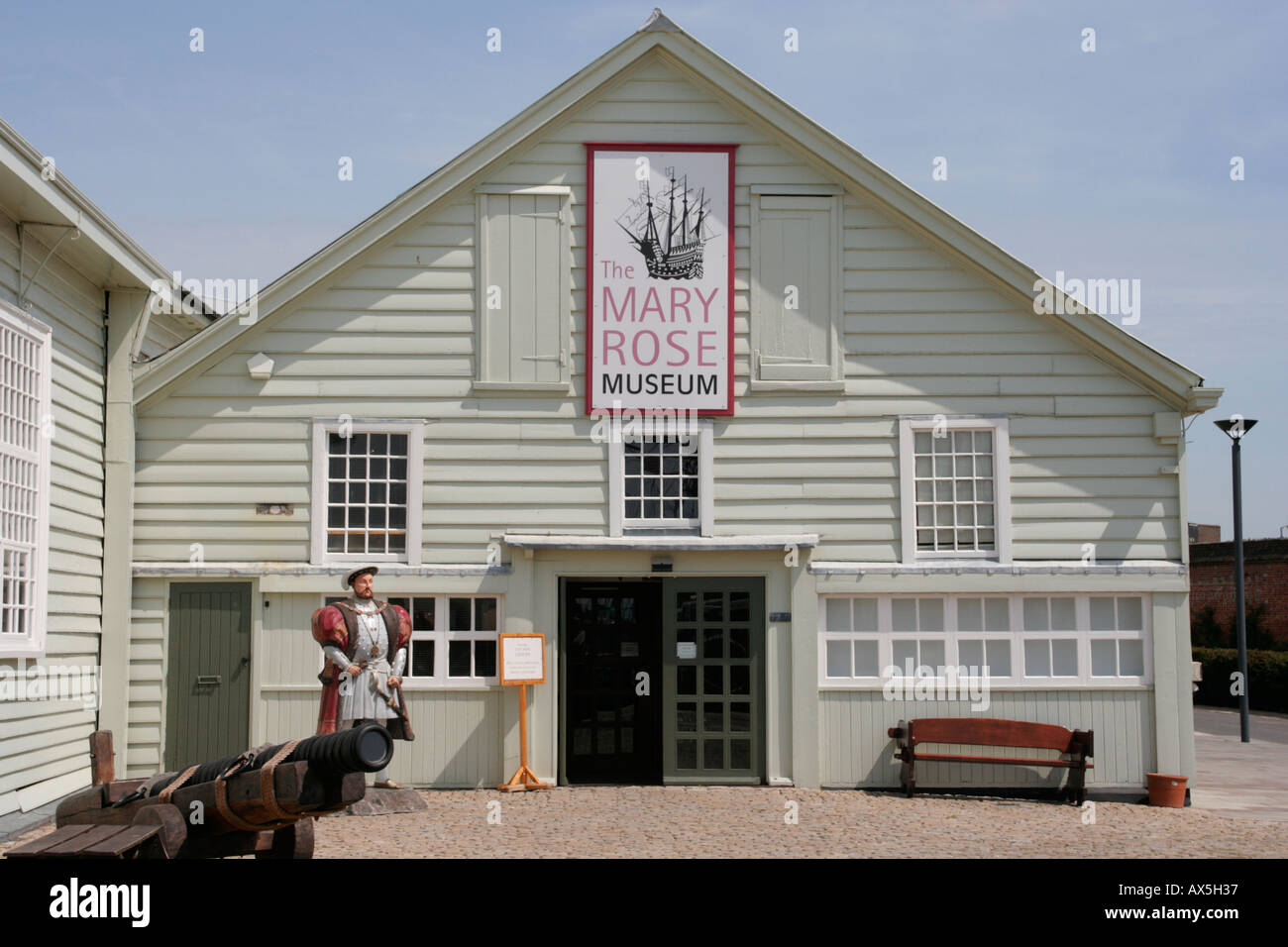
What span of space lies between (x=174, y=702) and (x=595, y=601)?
14.3ft

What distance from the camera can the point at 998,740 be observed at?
13914 millimetres

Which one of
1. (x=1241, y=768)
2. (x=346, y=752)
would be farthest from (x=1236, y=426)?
(x=346, y=752)

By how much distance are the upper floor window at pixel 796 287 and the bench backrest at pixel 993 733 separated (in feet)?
12.1

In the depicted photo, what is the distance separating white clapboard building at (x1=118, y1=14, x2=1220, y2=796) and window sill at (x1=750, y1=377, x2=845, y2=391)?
0.13ft

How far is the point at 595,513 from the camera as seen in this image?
47.1 ft

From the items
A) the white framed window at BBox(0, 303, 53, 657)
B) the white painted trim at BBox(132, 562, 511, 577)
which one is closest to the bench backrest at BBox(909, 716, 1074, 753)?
the white painted trim at BBox(132, 562, 511, 577)

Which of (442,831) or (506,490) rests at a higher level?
(506,490)

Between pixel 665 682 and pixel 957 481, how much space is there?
371 centimetres

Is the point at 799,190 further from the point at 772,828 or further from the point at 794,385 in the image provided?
the point at 772,828

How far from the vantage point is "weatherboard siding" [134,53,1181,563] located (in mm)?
14281

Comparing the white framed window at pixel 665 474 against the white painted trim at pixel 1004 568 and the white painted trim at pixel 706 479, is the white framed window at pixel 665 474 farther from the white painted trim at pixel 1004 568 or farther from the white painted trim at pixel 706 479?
the white painted trim at pixel 1004 568

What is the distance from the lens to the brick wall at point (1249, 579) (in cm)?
3123

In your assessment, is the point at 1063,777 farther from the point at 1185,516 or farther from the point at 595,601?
the point at 595,601
